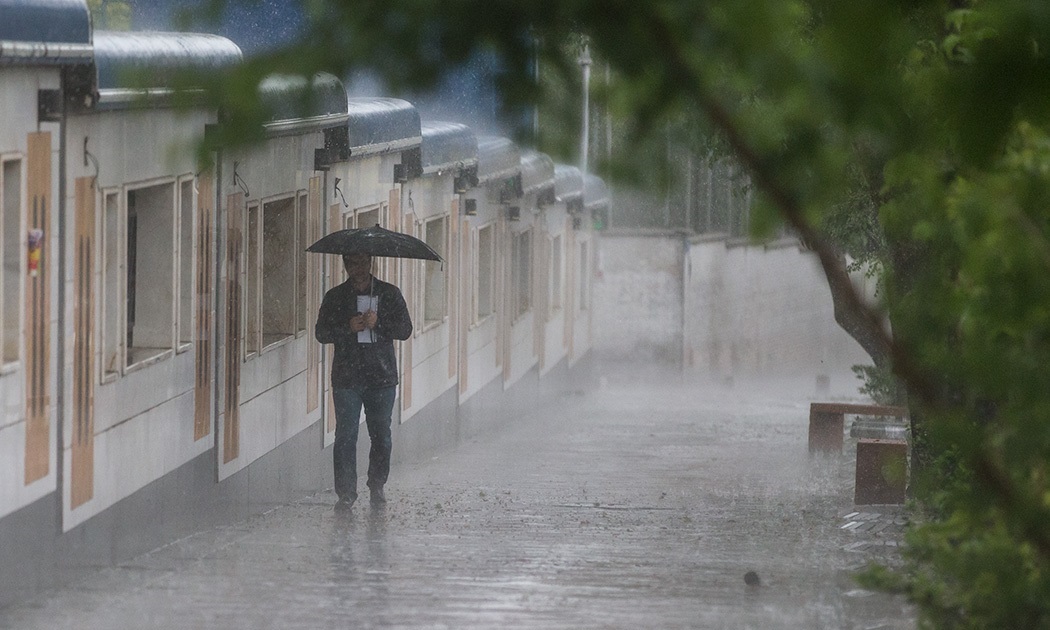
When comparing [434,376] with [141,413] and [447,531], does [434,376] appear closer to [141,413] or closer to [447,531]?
[447,531]

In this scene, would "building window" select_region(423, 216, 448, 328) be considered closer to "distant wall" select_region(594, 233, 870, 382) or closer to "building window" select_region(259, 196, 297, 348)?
"building window" select_region(259, 196, 297, 348)

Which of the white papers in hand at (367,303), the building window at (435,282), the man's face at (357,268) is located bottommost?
the building window at (435,282)

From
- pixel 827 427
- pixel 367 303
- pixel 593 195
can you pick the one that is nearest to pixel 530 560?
pixel 367 303

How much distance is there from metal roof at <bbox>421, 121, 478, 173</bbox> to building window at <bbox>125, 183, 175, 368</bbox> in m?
6.73

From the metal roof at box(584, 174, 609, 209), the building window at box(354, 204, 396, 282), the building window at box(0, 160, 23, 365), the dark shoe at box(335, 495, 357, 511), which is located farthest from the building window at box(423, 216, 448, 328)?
the metal roof at box(584, 174, 609, 209)

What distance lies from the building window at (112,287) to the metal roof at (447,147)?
7.59 metres

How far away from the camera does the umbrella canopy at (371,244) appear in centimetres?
1209

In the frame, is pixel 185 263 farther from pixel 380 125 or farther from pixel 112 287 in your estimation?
pixel 380 125

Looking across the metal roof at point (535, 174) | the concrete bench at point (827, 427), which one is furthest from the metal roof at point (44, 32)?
the metal roof at point (535, 174)

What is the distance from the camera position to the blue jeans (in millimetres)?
11648

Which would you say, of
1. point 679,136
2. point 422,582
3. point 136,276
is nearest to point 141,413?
point 136,276

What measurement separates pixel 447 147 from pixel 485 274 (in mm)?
4501

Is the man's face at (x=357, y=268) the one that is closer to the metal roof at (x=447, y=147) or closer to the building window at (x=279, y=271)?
the building window at (x=279, y=271)

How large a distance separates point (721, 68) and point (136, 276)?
765 cm
